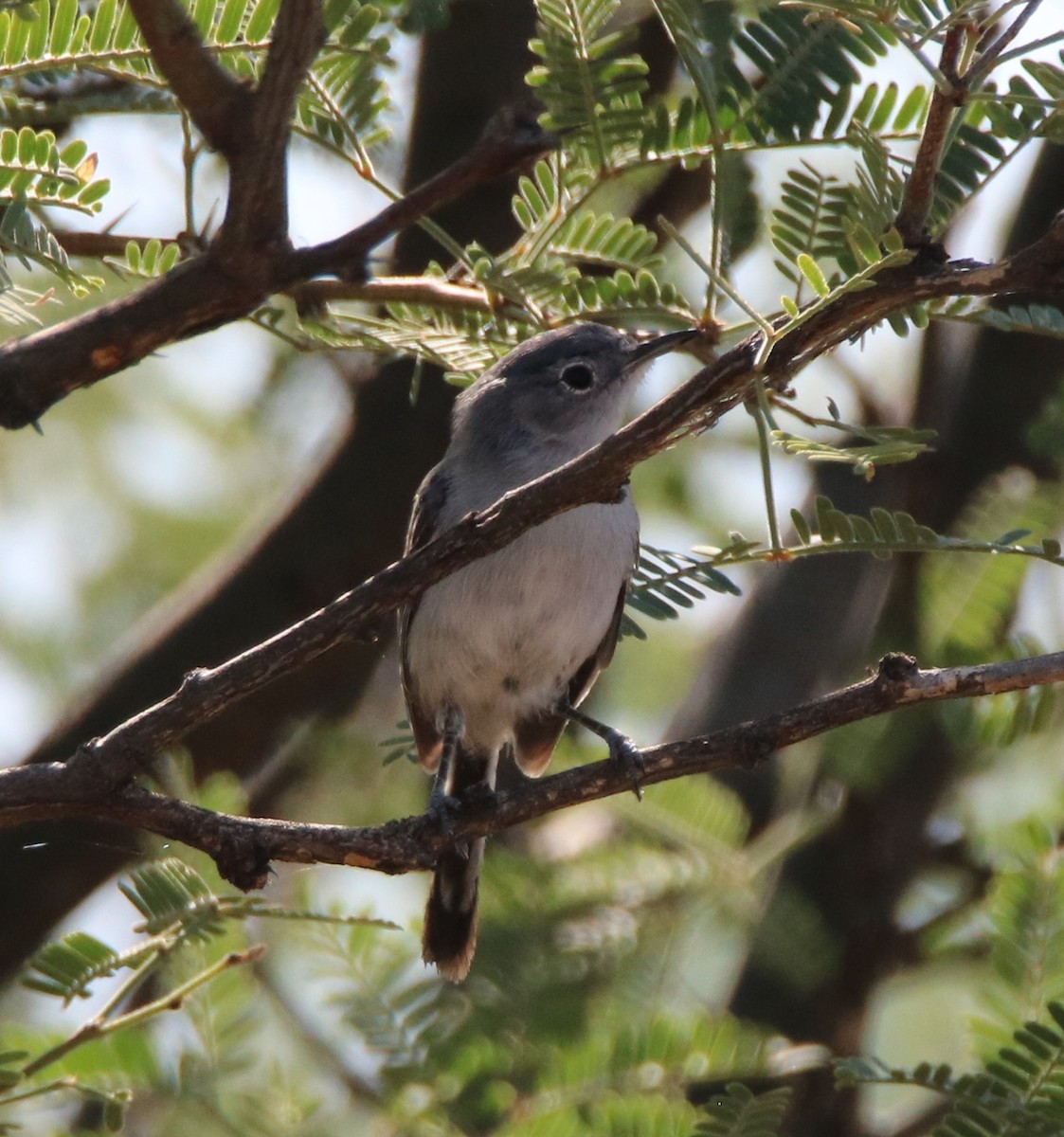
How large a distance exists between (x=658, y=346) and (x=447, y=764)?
1294 mm

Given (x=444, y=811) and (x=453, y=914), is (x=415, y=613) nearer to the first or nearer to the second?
(x=453, y=914)

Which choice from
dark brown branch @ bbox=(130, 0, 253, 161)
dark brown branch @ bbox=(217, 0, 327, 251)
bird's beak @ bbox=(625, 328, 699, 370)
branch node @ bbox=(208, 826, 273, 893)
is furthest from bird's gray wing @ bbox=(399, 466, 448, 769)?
dark brown branch @ bbox=(130, 0, 253, 161)

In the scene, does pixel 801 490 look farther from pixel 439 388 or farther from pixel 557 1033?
pixel 557 1033

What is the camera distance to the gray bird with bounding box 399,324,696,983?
156 inches

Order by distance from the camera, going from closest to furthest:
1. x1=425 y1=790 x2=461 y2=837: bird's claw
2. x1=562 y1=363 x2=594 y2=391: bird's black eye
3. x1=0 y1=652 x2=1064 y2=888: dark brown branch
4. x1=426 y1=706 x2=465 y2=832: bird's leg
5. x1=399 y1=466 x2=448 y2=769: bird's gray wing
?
x1=0 y1=652 x2=1064 y2=888: dark brown branch < x1=425 y1=790 x2=461 y2=837: bird's claw < x1=426 y1=706 x2=465 y2=832: bird's leg < x1=399 y1=466 x2=448 y2=769: bird's gray wing < x1=562 y1=363 x2=594 y2=391: bird's black eye

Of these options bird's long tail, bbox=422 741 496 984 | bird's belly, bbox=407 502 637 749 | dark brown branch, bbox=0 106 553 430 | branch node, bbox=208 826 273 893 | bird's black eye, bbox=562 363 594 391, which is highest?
bird's black eye, bbox=562 363 594 391

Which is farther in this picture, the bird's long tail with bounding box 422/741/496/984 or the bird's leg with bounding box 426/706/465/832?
the bird's long tail with bounding box 422/741/496/984

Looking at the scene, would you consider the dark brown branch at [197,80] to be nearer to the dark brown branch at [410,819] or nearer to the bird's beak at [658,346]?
the dark brown branch at [410,819]

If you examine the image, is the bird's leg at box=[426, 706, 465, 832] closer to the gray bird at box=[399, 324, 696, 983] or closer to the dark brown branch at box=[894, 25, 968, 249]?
the gray bird at box=[399, 324, 696, 983]

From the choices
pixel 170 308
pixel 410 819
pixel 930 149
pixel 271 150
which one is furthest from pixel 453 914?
pixel 930 149

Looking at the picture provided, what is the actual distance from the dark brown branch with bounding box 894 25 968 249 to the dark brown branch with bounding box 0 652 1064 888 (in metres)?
0.74

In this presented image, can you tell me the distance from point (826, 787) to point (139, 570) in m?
3.28

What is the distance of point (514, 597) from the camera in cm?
401

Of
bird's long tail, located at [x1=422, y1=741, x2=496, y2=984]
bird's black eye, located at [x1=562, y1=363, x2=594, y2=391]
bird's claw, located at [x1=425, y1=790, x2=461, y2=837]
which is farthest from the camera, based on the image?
bird's black eye, located at [x1=562, y1=363, x2=594, y2=391]
